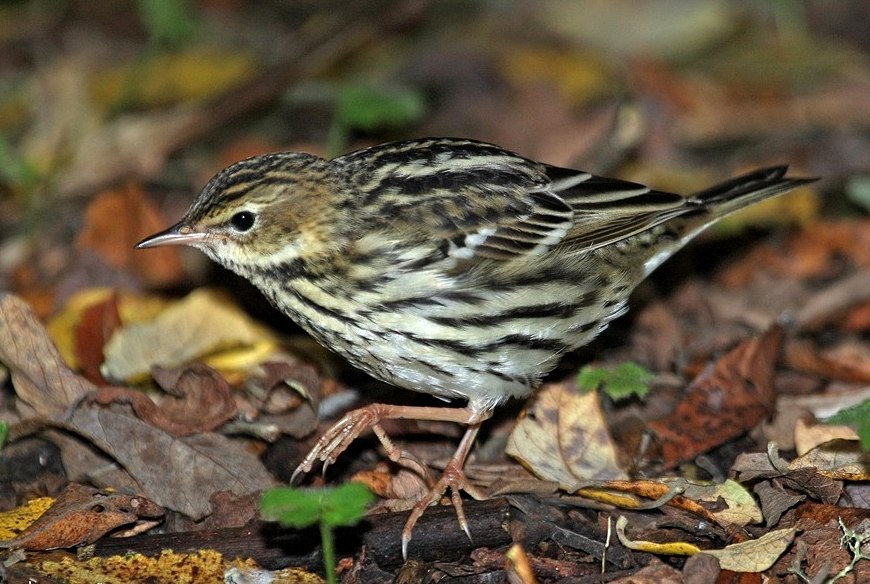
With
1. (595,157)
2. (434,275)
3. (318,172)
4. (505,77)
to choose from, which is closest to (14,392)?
(318,172)

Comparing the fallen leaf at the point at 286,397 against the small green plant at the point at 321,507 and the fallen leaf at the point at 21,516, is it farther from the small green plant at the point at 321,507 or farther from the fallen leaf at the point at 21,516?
the small green plant at the point at 321,507

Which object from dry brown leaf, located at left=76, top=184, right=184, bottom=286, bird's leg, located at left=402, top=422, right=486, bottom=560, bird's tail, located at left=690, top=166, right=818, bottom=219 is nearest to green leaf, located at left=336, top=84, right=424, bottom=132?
dry brown leaf, located at left=76, top=184, right=184, bottom=286

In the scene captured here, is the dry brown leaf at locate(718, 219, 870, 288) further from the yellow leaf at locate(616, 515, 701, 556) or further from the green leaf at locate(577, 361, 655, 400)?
the yellow leaf at locate(616, 515, 701, 556)

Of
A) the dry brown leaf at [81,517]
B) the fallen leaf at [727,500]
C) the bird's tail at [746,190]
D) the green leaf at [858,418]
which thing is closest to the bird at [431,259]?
the bird's tail at [746,190]

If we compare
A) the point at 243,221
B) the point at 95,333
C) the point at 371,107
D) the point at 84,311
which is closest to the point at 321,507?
the point at 243,221

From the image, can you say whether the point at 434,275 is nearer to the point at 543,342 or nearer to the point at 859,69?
the point at 543,342

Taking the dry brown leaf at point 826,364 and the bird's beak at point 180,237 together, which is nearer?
the bird's beak at point 180,237
